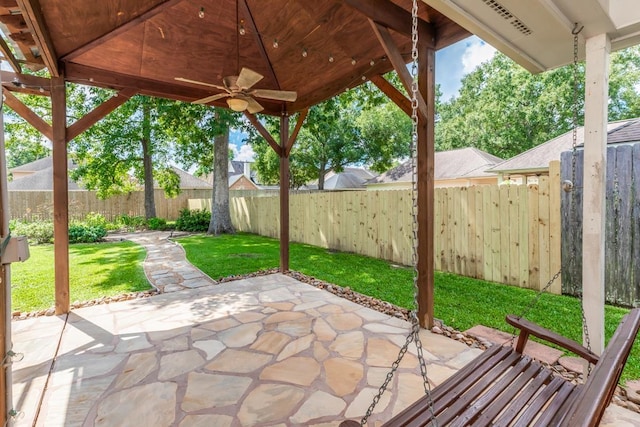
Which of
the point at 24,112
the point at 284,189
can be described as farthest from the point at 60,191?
the point at 284,189

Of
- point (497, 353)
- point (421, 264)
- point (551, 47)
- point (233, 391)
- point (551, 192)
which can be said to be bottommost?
point (233, 391)

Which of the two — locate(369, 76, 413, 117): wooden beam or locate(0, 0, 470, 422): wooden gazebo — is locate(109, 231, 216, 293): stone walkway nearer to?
locate(0, 0, 470, 422): wooden gazebo

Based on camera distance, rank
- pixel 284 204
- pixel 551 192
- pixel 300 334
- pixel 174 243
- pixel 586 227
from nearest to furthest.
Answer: pixel 586 227, pixel 300 334, pixel 551 192, pixel 284 204, pixel 174 243

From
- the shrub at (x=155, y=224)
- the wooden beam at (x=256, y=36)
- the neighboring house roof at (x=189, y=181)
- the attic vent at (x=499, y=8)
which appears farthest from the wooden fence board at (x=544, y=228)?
the neighboring house roof at (x=189, y=181)

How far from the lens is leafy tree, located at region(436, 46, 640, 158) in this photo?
50.7 ft

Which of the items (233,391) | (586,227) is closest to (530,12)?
(586,227)

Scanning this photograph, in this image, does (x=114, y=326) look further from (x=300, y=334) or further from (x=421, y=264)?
(x=421, y=264)

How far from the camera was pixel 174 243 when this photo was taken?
Answer: 9.04m

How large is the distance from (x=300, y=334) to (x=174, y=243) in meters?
7.14

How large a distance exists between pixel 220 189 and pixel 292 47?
727cm

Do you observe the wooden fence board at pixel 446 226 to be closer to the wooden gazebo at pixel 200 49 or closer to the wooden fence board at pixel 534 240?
the wooden fence board at pixel 534 240

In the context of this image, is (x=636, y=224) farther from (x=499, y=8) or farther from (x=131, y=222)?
(x=131, y=222)

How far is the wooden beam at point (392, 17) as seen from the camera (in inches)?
104

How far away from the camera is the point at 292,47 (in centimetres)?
413
